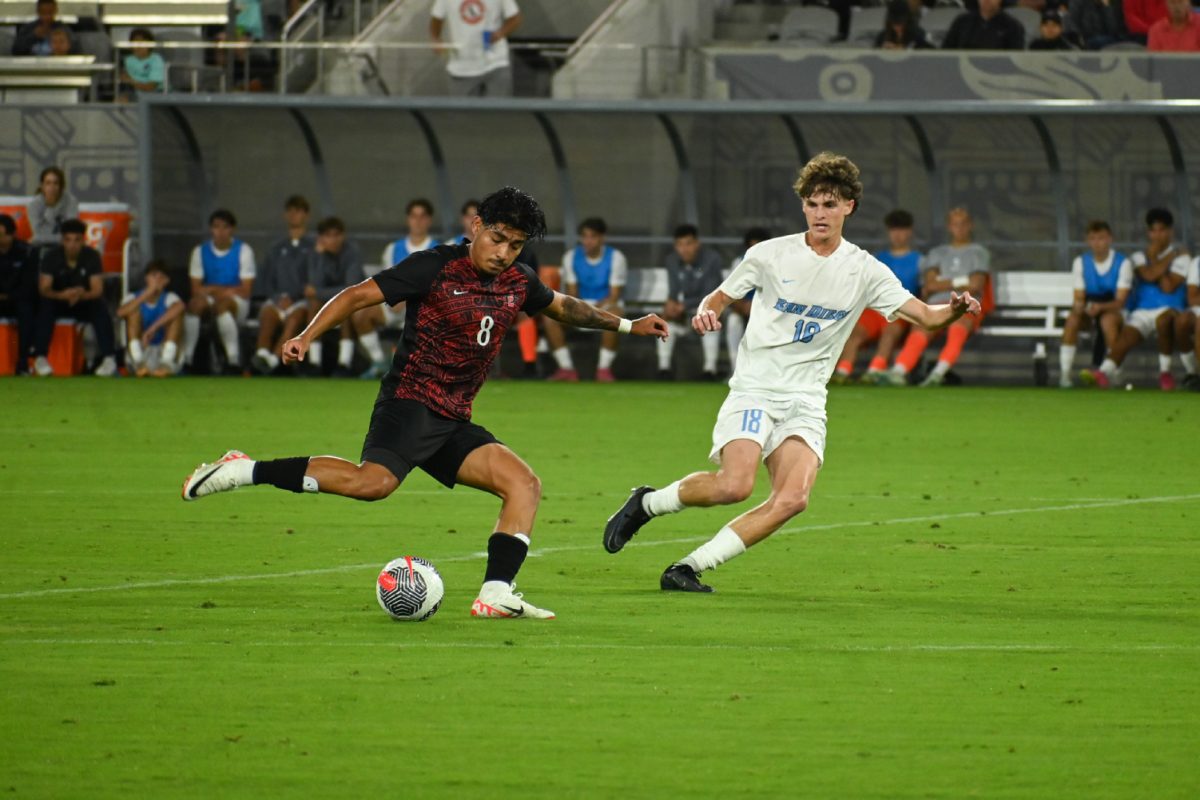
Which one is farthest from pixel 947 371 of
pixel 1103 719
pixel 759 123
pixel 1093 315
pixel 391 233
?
pixel 1103 719

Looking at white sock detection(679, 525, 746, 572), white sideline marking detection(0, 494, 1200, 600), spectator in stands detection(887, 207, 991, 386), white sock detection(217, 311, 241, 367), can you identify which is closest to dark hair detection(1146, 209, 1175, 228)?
spectator in stands detection(887, 207, 991, 386)

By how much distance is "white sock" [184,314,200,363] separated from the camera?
852 inches

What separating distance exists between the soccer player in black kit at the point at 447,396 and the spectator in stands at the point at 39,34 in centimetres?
1839

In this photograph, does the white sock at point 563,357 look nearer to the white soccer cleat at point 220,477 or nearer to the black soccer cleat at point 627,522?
the black soccer cleat at point 627,522

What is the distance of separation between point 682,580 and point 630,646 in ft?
4.38

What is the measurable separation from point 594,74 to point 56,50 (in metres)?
6.85

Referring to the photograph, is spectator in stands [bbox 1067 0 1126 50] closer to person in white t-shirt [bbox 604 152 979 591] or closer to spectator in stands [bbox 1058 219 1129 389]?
spectator in stands [bbox 1058 219 1129 389]

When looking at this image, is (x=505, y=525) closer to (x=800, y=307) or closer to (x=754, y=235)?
(x=800, y=307)

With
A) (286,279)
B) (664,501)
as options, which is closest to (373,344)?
(286,279)

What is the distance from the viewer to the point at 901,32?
905 inches

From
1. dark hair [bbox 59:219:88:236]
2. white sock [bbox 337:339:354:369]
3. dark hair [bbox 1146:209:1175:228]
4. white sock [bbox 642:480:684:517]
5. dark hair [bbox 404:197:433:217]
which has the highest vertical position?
dark hair [bbox 1146:209:1175:228]

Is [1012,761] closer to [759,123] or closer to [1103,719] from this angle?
[1103,719]

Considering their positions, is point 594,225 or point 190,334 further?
point 190,334

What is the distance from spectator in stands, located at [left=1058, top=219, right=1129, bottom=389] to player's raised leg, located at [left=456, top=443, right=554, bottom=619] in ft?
44.3
